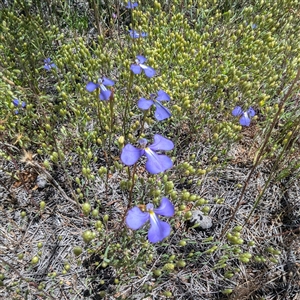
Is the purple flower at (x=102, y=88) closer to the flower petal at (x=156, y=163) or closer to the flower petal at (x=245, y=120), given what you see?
the flower petal at (x=156, y=163)

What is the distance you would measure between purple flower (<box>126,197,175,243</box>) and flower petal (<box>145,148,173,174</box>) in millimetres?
176

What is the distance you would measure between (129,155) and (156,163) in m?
0.18

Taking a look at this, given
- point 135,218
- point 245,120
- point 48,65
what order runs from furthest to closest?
point 48,65
point 245,120
point 135,218

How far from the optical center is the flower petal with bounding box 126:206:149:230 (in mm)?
1661

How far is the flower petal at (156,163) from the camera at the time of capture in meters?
1.76

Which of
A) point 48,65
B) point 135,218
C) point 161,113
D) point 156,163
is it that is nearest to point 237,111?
point 161,113

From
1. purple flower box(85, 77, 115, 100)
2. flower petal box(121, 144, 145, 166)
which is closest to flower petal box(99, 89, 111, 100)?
purple flower box(85, 77, 115, 100)

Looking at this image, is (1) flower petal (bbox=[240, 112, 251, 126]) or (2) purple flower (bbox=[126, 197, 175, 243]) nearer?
(2) purple flower (bbox=[126, 197, 175, 243])

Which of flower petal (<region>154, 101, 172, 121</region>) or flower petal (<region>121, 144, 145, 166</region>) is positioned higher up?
flower petal (<region>154, 101, 172, 121</region>)

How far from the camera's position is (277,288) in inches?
88.4

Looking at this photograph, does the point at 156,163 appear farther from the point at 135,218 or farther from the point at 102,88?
the point at 102,88

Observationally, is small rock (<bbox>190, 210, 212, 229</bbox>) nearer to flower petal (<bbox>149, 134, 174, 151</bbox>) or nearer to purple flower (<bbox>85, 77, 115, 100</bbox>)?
flower petal (<bbox>149, 134, 174, 151</bbox>)

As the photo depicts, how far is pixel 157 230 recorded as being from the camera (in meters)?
1.76

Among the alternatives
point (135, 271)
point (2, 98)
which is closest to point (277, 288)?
point (135, 271)
